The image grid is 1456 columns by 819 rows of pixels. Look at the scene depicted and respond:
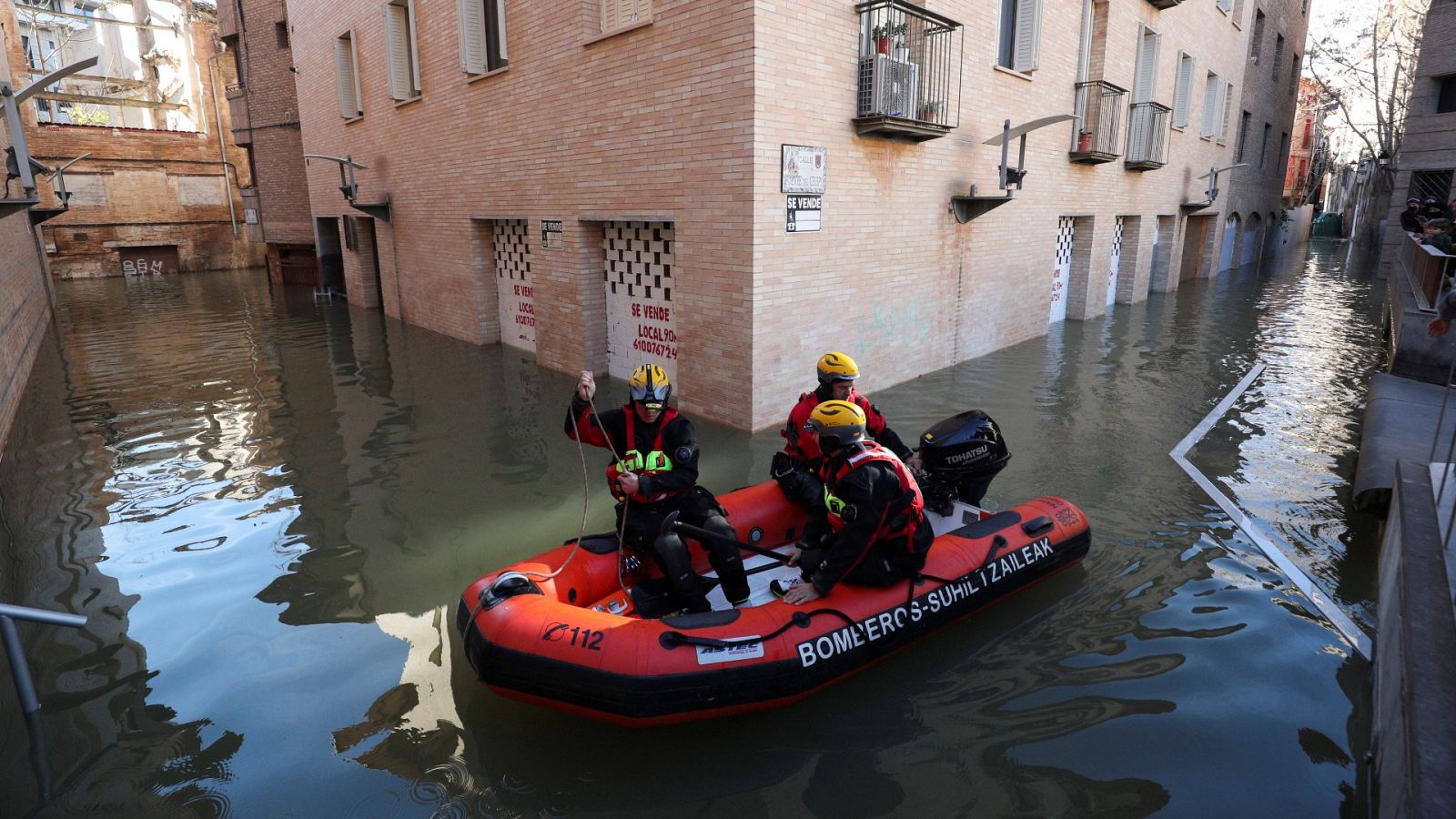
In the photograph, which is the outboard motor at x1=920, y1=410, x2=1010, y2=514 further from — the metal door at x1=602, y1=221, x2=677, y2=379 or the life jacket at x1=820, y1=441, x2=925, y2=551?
the metal door at x1=602, y1=221, x2=677, y2=379

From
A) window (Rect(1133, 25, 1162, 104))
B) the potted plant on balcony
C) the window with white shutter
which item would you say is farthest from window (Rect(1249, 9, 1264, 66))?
the potted plant on balcony

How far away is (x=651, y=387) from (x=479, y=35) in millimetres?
9568

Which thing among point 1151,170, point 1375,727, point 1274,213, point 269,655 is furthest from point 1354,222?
point 269,655

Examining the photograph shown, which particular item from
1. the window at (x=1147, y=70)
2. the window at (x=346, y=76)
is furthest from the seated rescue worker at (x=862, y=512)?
the window at (x=346, y=76)

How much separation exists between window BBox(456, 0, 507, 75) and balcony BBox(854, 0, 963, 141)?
573cm

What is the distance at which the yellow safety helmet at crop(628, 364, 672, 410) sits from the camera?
15.5ft

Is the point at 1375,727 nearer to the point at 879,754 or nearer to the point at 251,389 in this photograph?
A: the point at 879,754

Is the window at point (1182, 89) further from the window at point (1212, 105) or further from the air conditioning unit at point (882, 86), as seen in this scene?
the air conditioning unit at point (882, 86)

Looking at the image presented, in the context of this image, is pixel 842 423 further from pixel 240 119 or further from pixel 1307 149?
pixel 1307 149

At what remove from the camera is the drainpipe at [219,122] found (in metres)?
30.8

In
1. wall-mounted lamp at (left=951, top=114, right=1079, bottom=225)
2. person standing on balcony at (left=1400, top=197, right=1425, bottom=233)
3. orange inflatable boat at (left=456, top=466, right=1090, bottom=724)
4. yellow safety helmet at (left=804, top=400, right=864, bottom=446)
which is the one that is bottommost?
orange inflatable boat at (left=456, top=466, right=1090, bottom=724)

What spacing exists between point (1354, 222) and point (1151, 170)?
41.9 m

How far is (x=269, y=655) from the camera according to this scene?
4629mm

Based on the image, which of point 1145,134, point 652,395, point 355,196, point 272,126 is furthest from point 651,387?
point 272,126
